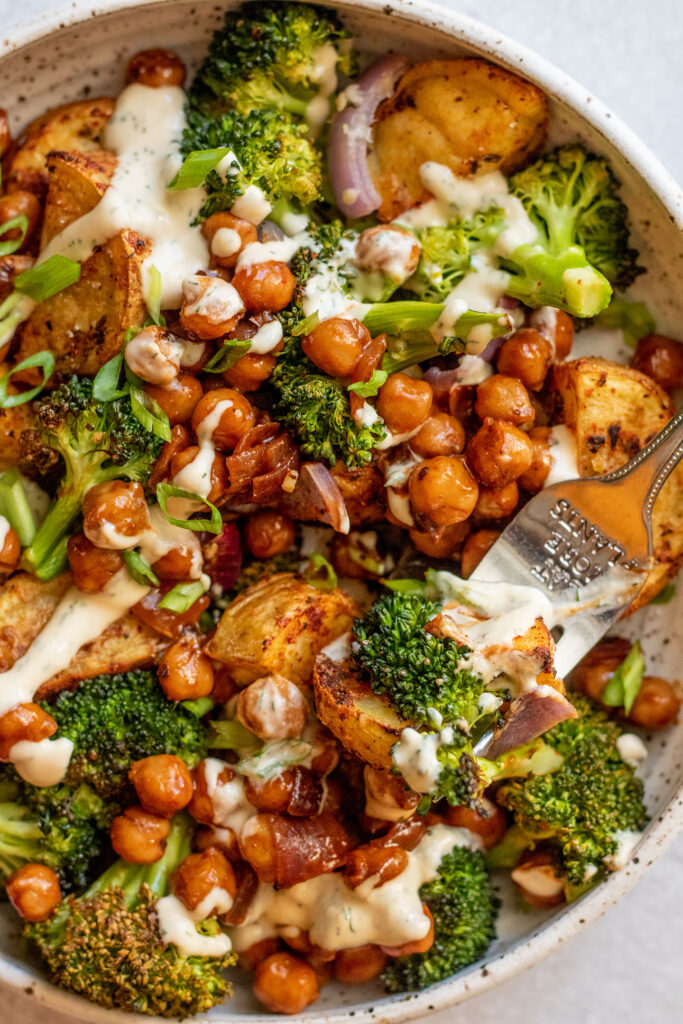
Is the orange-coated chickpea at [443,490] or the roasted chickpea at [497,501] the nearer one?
the orange-coated chickpea at [443,490]

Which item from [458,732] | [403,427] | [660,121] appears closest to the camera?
[458,732]

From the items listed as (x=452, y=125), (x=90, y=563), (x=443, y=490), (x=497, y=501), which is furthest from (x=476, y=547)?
(x=452, y=125)

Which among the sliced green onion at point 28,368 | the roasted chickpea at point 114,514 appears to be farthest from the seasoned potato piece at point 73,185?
the roasted chickpea at point 114,514

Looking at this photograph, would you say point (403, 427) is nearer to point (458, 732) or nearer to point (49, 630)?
point (458, 732)

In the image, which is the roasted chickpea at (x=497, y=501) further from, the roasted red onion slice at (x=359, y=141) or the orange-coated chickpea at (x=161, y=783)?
the orange-coated chickpea at (x=161, y=783)

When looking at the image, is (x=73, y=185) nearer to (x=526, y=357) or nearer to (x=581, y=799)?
(x=526, y=357)

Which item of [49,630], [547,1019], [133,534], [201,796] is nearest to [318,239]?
[133,534]

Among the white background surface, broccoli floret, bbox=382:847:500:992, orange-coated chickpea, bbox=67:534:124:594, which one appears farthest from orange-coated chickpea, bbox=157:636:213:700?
the white background surface

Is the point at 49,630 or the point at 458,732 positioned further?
the point at 49,630
